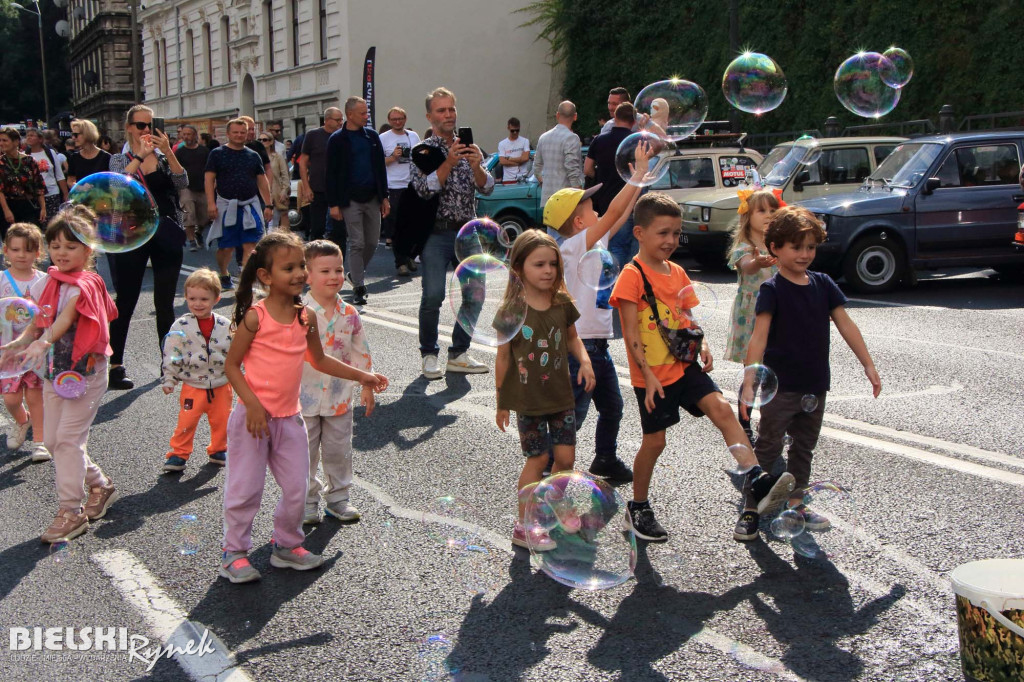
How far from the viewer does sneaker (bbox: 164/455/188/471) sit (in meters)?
5.95

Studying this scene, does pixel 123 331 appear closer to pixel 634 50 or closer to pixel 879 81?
pixel 879 81

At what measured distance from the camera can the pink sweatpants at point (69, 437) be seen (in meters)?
5.04

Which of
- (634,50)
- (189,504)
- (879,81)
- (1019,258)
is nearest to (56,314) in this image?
(189,504)

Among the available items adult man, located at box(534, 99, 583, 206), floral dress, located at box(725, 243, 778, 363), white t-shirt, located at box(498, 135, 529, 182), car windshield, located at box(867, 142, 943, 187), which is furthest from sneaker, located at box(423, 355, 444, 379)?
white t-shirt, located at box(498, 135, 529, 182)

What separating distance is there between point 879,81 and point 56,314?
7846mm

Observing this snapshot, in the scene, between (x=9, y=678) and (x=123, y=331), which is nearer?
(x=9, y=678)

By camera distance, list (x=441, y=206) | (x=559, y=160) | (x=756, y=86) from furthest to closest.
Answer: (x=559, y=160)
(x=756, y=86)
(x=441, y=206)

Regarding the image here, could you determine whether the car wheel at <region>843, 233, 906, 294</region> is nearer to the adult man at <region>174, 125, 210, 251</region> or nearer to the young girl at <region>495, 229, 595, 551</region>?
the adult man at <region>174, 125, 210, 251</region>

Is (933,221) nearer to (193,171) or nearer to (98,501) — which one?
(193,171)

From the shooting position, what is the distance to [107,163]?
9.77m

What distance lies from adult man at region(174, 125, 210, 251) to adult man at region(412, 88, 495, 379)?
7.22m

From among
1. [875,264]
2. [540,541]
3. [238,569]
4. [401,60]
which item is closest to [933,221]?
[875,264]

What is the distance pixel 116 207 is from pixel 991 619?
536cm

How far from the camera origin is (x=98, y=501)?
5.27m
